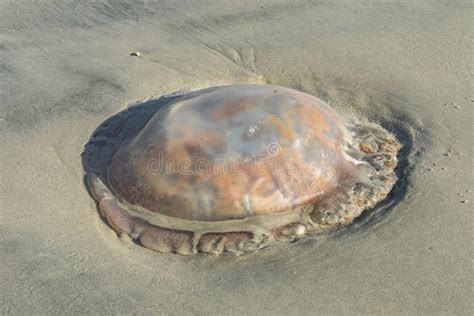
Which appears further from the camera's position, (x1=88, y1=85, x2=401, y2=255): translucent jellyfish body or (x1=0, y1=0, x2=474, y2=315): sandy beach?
(x1=88, y1=85, x2=401, y2=255): translucent jellyfish body

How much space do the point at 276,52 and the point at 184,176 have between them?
78.4 inches

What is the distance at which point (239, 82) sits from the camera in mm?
5090

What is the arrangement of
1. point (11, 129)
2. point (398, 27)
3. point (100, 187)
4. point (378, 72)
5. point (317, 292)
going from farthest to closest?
point (398, 27) → point (378, 72) → point (11, 129) → point (100, 187) → point (317, 292)

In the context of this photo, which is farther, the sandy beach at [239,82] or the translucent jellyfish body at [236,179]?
the translucent jellyfish body at [236,179]

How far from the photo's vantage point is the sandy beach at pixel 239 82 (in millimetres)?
3385

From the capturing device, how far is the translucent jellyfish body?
12.4 feet

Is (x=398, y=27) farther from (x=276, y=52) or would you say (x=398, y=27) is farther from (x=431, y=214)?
(x=431, y=214)

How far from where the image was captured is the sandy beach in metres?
3.38

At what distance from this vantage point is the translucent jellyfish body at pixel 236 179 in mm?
3766

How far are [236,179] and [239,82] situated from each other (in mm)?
1501

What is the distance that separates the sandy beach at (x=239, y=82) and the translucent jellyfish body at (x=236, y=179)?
4.8 inches

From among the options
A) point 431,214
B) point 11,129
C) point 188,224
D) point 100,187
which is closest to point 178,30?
point 11,129

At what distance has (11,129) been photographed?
472cm

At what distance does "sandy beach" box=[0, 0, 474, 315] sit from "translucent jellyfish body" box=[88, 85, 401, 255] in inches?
4.8
